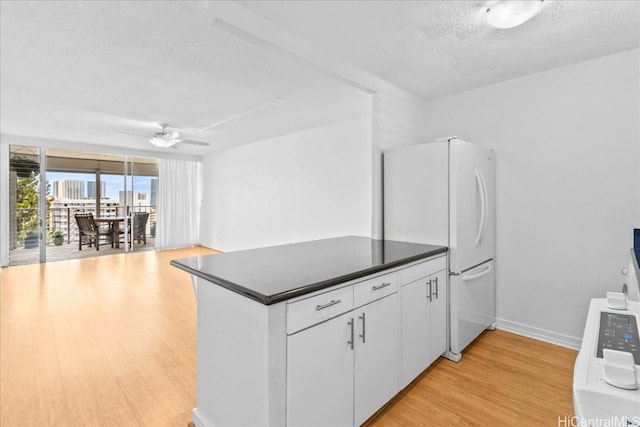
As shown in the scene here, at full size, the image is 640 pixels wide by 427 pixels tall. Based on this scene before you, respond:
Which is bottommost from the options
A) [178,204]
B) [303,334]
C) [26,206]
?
[303,334]

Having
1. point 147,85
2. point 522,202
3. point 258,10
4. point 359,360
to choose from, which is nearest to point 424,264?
point 359,360

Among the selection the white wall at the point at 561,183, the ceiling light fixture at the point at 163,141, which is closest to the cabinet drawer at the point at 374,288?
the white wall at the point at 561,183

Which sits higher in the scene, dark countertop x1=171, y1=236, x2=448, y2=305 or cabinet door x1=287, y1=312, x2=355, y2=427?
dark countertop x1=171, y1=236, x2=448, y2=305

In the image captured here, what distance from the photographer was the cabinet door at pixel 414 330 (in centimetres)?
201

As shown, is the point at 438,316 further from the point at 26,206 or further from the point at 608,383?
the point at 26,206

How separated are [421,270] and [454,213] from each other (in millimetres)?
592

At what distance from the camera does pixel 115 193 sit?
7.41 meters

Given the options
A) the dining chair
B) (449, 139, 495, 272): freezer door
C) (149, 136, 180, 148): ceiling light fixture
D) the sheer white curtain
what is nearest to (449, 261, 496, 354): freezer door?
(449, 139, 495, 272): freezer door

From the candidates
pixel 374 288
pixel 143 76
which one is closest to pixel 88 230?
pixel 143 76

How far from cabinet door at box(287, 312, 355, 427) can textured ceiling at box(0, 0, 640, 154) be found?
1892mm

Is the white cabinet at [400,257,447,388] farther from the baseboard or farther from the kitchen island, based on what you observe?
the baseboard

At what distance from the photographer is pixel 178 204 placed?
7875 mm

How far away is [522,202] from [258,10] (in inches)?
109

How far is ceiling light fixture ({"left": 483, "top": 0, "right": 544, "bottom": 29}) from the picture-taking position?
1.78 meters
